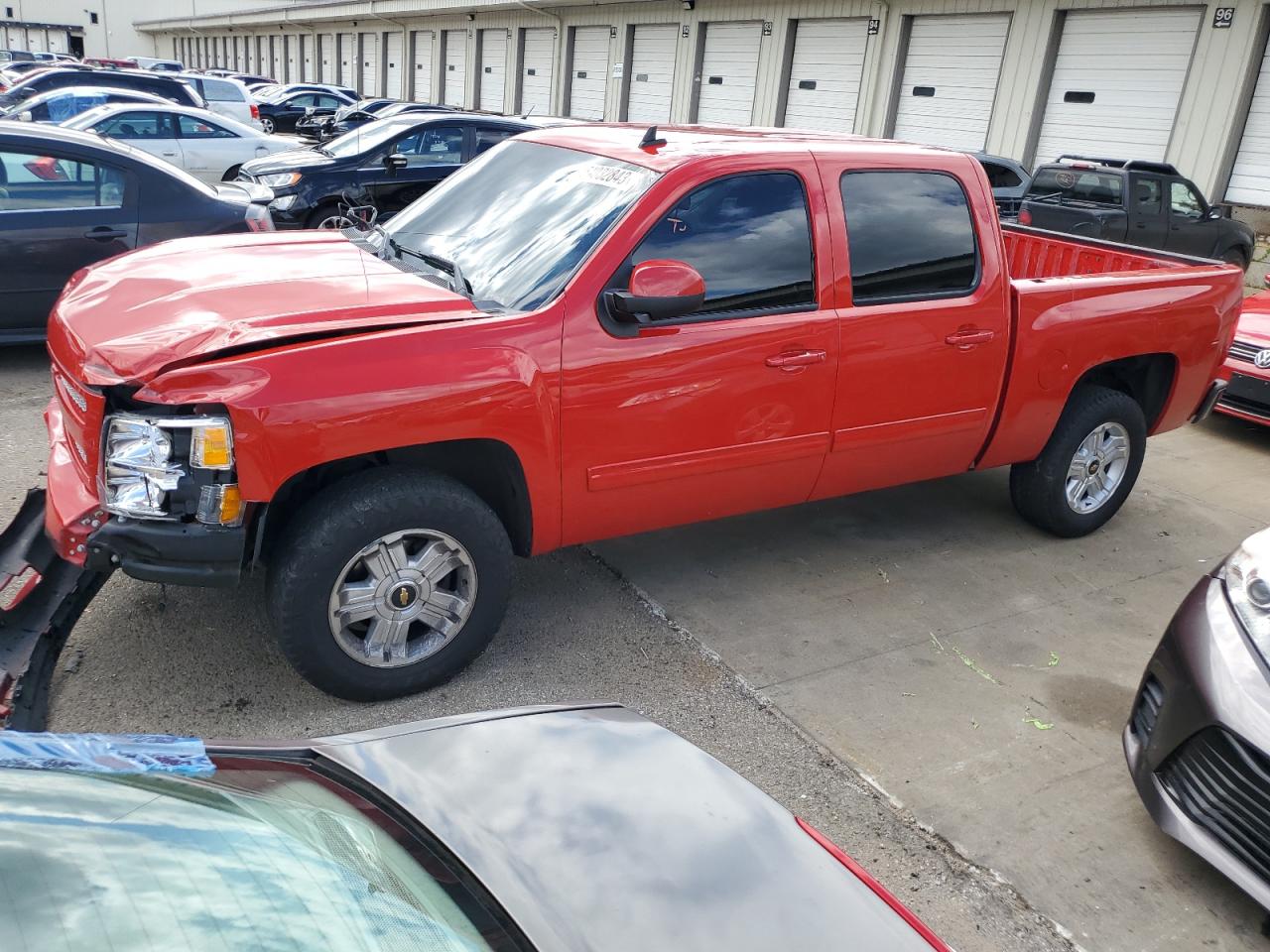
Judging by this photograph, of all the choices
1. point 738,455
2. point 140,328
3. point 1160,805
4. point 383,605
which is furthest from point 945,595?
point 140,328

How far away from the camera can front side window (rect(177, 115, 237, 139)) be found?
1426 centimetres

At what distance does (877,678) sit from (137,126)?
13.7 m

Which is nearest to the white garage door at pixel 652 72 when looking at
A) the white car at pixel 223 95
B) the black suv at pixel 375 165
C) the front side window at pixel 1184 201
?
the white car at pixel 223 95

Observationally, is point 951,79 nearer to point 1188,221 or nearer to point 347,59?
point 1188,221

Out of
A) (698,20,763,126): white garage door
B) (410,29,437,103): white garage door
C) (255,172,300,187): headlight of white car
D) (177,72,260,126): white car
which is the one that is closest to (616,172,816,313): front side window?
(255,172,300,187): headlight of white car

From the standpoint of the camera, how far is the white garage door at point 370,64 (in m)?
42.5

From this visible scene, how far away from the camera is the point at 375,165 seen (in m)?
11.1

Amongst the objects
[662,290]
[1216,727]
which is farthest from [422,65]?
[1216,727]

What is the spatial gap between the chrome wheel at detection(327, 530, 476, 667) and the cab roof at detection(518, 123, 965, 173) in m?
1.67

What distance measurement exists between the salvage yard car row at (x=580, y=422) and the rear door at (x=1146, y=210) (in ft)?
26.3

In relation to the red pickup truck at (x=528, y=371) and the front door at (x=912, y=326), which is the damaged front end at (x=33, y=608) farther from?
the front door at (x=912, y=326)

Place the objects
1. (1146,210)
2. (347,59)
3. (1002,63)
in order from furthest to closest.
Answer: (347,59), (1002,63), (1146,210)

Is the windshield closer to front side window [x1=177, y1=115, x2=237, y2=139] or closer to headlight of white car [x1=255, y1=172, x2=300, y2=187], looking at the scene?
headlight of white car [x1=255, y1=172, x2=300, y2=187]

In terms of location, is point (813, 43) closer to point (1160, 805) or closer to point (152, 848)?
point (1160, 805)
